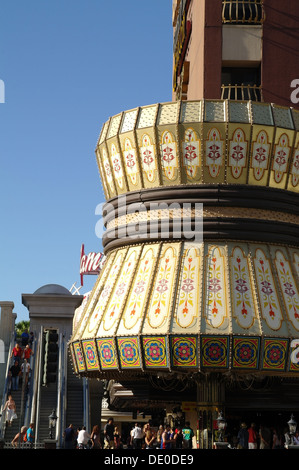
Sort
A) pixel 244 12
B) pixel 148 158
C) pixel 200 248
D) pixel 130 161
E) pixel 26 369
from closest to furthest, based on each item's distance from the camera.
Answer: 1. pixel 200 248
2. pixel 148 158
3. pixel 130 161
4. pixel 244 12
5. pixel 26 369

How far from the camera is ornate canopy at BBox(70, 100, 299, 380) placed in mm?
24766

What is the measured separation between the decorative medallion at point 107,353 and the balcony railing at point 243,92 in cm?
1193

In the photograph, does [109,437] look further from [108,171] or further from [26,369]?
[108,171]

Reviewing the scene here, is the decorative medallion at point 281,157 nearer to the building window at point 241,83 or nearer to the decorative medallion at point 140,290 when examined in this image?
the decorative medallion at point 140,290

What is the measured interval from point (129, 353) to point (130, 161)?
20.0 ft

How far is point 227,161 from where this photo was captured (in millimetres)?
26484

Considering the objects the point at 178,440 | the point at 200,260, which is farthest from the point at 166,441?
the point at 200,260

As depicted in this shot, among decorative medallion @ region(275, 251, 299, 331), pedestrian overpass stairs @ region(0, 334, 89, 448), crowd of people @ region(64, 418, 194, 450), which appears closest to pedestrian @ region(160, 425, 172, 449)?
crowd of people @ region(64, 418, 194, 450)

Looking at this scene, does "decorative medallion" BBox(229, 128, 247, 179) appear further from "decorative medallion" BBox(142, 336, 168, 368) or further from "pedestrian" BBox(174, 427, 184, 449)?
"pedestrian" BBox(174, 427, 184, 449)

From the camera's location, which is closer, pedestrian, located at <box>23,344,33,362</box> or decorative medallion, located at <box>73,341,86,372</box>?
decorative medallion, located at <box>73,341,86,372</box>

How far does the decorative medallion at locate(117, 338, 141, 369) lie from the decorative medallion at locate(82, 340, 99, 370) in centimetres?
121

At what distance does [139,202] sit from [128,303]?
324cm

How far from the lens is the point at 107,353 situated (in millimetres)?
25984
